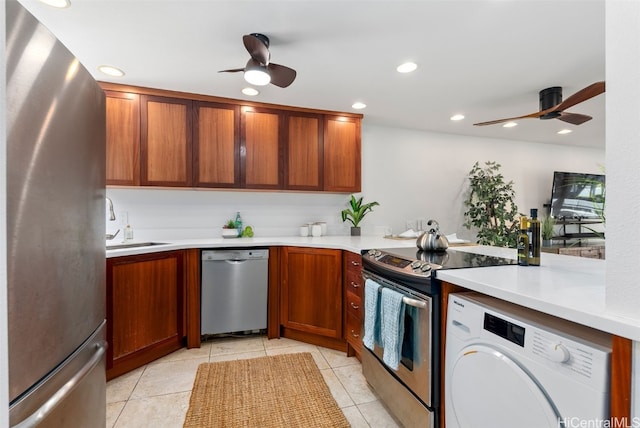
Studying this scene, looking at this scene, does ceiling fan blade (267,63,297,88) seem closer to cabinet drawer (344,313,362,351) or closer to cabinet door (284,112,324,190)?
cabinet door (284,112,324,190)

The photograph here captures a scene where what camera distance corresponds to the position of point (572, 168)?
190 inches

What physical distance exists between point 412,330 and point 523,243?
730 mm

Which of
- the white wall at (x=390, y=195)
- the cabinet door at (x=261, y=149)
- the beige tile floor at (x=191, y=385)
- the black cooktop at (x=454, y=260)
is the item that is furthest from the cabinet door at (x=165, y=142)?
→ the black cooktop at (x=454, y=260)

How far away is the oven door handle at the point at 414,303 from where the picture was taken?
4.60 ft

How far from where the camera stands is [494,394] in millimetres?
1018

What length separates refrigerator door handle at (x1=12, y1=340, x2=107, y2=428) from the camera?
0.74 m

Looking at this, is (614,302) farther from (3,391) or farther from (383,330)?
(3,391)

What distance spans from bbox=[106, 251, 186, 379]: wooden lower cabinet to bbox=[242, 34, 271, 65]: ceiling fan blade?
1684 millimetres

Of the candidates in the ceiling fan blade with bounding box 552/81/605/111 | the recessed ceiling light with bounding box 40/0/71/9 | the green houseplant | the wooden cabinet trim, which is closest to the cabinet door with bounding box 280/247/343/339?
the wooden cabinet trim

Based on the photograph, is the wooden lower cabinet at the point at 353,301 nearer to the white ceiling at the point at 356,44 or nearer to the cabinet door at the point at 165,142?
the white ceiling at the point at 356,44

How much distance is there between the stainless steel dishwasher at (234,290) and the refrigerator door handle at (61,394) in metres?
1.43

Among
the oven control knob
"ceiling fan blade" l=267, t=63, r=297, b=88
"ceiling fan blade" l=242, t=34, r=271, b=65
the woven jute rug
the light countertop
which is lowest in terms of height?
the woven jute rug

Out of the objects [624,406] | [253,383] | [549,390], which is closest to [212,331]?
[253,383]

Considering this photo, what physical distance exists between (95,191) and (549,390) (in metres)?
1.70
